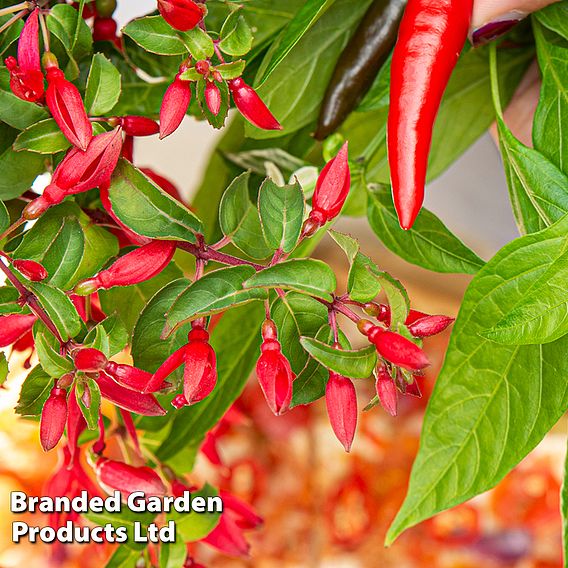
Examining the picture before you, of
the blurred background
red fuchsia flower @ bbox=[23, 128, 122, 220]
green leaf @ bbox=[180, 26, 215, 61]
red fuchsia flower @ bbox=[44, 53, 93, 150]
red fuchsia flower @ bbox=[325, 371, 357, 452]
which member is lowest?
the blurred background

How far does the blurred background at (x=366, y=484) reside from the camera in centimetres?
104

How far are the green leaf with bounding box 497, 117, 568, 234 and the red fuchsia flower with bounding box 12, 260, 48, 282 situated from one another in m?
0.18

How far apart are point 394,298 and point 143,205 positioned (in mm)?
82

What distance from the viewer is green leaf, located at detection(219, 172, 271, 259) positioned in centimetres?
26

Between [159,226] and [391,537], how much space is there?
0.45 ft

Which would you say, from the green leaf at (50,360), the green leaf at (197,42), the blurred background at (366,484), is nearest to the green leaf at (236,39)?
the green leaf at (197,42)

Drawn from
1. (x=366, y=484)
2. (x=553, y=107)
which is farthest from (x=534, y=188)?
(x=366, y=484)

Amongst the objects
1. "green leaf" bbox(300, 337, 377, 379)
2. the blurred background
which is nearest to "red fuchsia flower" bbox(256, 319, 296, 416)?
"green leaf" bbox(300, 337, 377, 379)

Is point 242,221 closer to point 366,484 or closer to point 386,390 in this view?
point 386,390

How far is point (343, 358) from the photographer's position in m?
0.23

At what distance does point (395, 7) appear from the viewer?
0.33 metres

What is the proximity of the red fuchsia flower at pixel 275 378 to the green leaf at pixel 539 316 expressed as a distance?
6 centimetres

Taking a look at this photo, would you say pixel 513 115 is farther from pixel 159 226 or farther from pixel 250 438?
pixel 250 438

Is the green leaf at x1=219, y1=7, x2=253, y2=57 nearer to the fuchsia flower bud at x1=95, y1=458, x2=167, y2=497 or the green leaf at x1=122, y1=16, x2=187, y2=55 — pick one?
the green leaf at x1=122, y1=16, x2=187, y2=55
